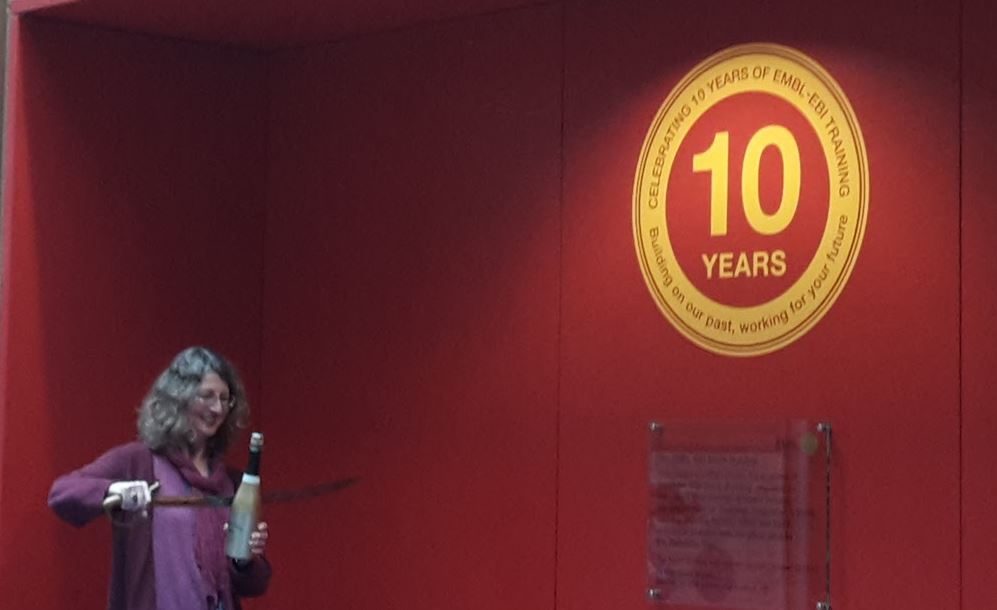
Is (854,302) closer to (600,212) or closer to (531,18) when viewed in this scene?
(600,212)

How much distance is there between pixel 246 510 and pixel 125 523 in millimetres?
331

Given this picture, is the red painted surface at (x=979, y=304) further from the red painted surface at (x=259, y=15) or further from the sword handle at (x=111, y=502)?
the sword handle at (x=111, y=502)

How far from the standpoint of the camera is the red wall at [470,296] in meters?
5.23

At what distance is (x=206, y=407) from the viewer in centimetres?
555

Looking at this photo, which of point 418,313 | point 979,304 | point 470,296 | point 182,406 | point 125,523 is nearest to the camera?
point 979,304

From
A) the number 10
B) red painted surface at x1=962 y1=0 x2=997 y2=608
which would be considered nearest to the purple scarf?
the number 10

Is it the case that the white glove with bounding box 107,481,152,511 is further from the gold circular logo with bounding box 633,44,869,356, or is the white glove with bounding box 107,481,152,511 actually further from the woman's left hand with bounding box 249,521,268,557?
the gold circular logo with bounding box 633,44,869,356

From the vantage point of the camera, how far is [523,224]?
6.31 m

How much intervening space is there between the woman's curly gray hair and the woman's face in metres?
0.01

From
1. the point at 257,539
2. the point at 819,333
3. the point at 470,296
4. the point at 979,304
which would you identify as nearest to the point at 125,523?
the point at 257,539

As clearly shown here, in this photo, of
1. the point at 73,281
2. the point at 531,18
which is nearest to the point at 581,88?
the point at 531,18

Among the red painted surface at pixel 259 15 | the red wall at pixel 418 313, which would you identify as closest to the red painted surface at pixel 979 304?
the red wall at pixel 418 313

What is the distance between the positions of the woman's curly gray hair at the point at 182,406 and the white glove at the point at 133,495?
0.33 m

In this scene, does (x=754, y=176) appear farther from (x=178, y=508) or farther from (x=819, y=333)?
(x=178, y=508)
